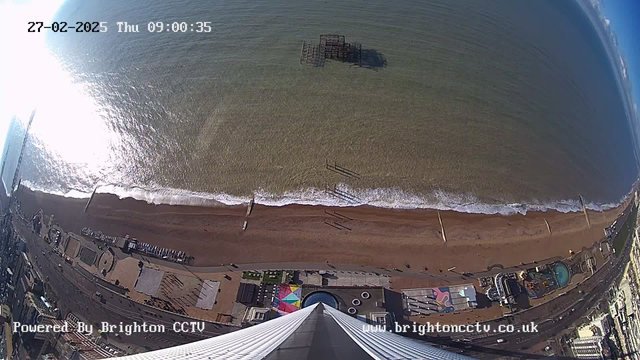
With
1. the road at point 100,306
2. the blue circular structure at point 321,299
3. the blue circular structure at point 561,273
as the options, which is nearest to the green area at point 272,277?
the blue circular structure at point 321,299

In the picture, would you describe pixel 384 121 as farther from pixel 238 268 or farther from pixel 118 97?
pixel 118 97

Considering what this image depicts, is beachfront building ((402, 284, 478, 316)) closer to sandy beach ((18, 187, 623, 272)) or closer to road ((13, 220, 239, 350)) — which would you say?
sandy beach ((18, 187, 623, 272))

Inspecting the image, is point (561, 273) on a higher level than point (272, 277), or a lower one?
higher

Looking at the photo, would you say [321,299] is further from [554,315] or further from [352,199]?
[554,315]

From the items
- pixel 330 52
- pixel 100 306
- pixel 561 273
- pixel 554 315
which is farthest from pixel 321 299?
pixel 330 52

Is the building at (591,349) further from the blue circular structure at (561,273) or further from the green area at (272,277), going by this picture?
the green area at (272,277)

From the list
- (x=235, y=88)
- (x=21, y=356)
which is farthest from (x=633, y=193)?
(x=21, y=356)
